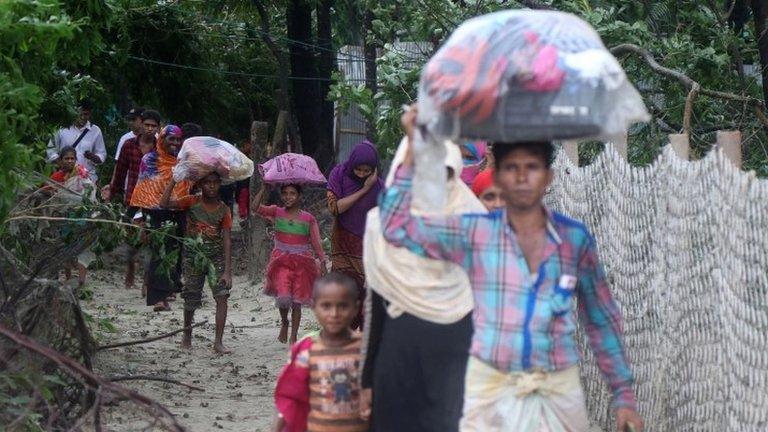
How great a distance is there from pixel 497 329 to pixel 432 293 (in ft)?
3.27

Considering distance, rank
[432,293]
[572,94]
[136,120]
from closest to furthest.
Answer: [572,94], [432,293], [136,120]

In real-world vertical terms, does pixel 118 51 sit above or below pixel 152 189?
above

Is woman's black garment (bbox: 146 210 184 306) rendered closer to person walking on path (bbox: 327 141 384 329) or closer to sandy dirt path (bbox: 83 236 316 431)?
sandy dirt path (bbox: 83 236 316 431)

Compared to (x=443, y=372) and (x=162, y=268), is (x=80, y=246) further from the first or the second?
(x=443, y=372)

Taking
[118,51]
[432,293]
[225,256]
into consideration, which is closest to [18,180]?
[432,293]

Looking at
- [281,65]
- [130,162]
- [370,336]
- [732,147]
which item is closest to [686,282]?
[732,147]

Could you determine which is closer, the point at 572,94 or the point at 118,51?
the point at 572,94

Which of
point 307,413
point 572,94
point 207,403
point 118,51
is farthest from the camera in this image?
point 118,51

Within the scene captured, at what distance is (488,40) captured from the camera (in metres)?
3.95

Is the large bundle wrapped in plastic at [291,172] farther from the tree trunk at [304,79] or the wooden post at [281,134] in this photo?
the tree trunk at [304,79]

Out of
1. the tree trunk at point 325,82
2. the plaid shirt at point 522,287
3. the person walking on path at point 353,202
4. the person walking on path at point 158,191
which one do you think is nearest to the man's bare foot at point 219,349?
the person walking on path at point 158,191

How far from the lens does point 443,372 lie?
5211 millimetres

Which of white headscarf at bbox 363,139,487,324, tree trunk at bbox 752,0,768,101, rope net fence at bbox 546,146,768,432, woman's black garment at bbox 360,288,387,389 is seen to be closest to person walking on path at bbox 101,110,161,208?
tree trunk at bbox 752,0,768,101

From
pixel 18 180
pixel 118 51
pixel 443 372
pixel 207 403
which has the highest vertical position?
pixel 118 51
